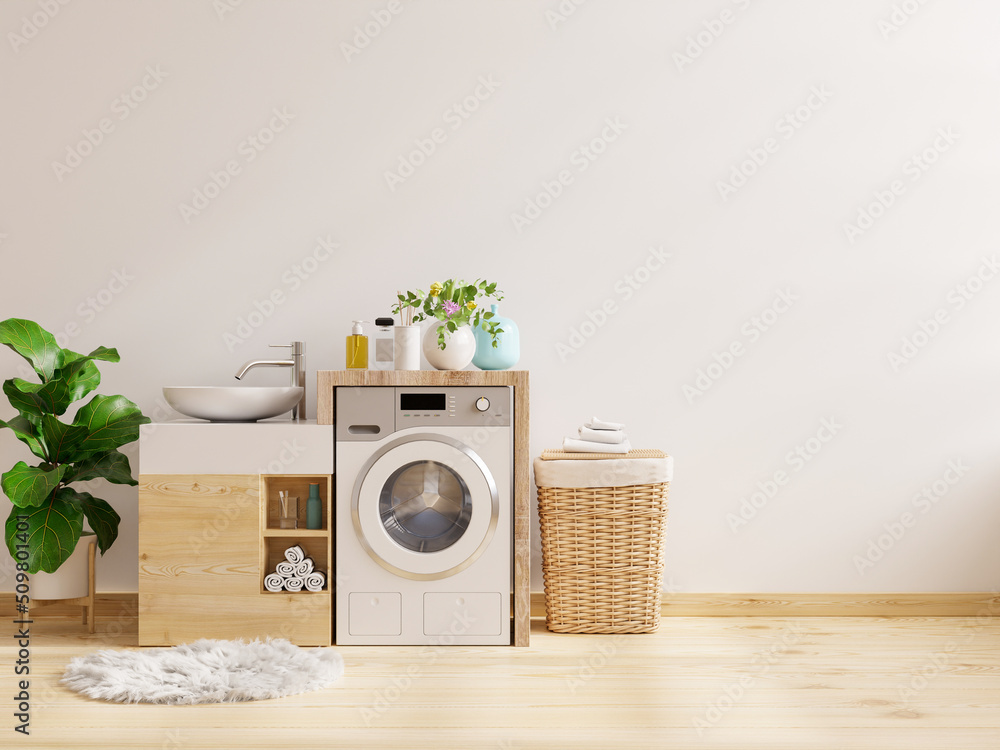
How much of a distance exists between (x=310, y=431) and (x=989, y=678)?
6.85 ft

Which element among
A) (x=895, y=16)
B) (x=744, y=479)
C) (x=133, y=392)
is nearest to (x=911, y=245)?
(x=895, y=16)

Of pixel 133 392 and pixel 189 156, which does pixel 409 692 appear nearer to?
pixel 133 392

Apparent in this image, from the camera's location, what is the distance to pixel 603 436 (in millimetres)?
2623

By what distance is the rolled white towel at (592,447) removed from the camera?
261cm

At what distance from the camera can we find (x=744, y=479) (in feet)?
9.57

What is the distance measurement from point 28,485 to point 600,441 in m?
1.79

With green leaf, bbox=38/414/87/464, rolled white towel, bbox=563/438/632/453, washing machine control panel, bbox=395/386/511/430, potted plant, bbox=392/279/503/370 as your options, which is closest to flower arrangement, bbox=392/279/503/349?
potted plant, bbox=392/279/503/370

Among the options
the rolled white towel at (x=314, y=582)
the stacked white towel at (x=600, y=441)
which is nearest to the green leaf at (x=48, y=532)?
the rolled white towel at (x=314, y=582)

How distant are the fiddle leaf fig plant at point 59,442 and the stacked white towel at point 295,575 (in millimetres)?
558

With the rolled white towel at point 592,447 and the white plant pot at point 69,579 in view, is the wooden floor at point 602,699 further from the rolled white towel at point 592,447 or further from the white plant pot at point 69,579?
the rolled white towel at point 592,447

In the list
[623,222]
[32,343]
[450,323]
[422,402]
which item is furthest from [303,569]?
[623,222]

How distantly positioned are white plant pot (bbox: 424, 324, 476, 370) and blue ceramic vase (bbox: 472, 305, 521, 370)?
0.13 metres

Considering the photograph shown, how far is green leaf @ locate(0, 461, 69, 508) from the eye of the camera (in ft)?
7.77

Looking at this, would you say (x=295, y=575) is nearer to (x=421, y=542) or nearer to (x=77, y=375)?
(x=421, y=542)
